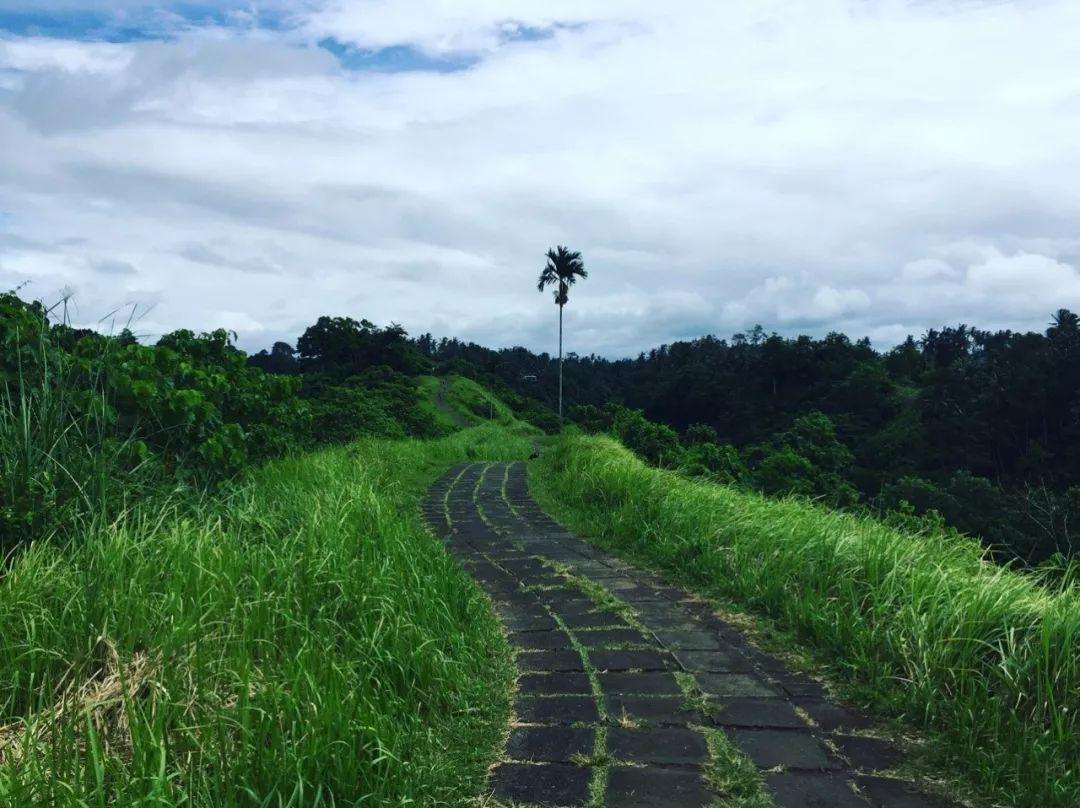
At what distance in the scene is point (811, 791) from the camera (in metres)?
2.59

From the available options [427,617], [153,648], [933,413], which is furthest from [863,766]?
[933,413]

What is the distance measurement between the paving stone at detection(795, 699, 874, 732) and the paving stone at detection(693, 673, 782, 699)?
0.14m

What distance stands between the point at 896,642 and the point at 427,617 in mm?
2073

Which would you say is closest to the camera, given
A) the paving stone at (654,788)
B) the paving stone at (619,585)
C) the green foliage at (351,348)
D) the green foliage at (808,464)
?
the paving stone at (654,788)

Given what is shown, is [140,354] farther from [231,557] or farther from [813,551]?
[813,551]

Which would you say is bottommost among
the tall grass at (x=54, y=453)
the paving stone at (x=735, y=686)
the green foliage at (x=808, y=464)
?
the green foliage at (x=808, y=464)

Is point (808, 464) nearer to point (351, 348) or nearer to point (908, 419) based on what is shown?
point (908, 419)

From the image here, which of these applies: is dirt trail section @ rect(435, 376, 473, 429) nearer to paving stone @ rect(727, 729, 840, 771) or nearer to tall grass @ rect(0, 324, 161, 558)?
tall grass @ rect(0, 324, 161, 558)

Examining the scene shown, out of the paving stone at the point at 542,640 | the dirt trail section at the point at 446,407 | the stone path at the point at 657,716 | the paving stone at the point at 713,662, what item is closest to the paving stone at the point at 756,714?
the stone path at the point at 657,716

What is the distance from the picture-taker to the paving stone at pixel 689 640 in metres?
3.98

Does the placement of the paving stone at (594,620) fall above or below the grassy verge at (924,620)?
below

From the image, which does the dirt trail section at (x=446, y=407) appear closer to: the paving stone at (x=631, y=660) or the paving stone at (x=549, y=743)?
the paving stone at (x=631, y=660)

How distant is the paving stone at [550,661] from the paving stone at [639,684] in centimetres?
19

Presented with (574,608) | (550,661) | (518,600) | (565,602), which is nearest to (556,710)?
(550,661)
